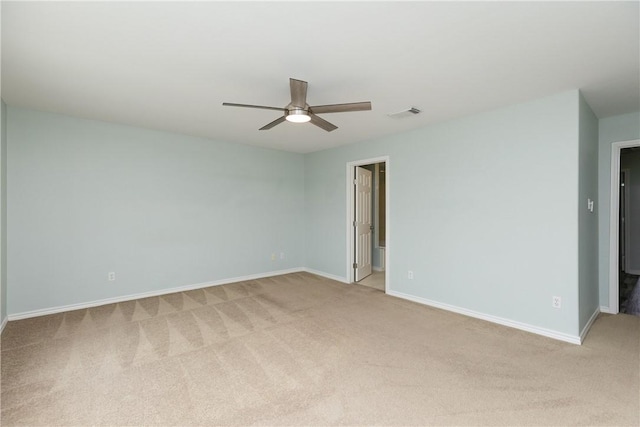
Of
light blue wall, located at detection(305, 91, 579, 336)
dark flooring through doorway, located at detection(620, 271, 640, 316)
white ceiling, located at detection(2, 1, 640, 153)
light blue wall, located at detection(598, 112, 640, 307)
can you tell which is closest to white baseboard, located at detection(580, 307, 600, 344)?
light blue wall, located at detection(305, 91, 579, 336)

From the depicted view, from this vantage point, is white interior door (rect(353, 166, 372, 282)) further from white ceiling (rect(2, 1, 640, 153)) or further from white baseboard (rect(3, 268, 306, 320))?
white ceiling (rect(2, 1, 640, 153))

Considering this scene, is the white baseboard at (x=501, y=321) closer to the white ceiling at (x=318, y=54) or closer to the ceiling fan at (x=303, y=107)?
the white ceiling at (x=318, y=54)

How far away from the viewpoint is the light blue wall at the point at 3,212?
10.2ft

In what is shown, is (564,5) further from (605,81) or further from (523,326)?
(523,326)

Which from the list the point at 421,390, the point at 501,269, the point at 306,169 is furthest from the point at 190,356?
the point at 306,169

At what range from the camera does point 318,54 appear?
2191 millimetres

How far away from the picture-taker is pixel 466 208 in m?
3.62

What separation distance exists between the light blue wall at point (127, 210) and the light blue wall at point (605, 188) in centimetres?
477

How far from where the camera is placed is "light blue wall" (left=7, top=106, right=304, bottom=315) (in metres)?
3.48

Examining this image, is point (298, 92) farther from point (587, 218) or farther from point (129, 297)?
point (129, 297)

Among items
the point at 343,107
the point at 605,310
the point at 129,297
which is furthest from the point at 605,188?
the point at 129,297

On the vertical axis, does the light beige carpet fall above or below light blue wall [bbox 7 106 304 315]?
below

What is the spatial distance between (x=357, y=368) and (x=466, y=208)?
92.6 inches

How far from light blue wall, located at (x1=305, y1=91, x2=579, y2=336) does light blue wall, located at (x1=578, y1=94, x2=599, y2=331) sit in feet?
0.59
